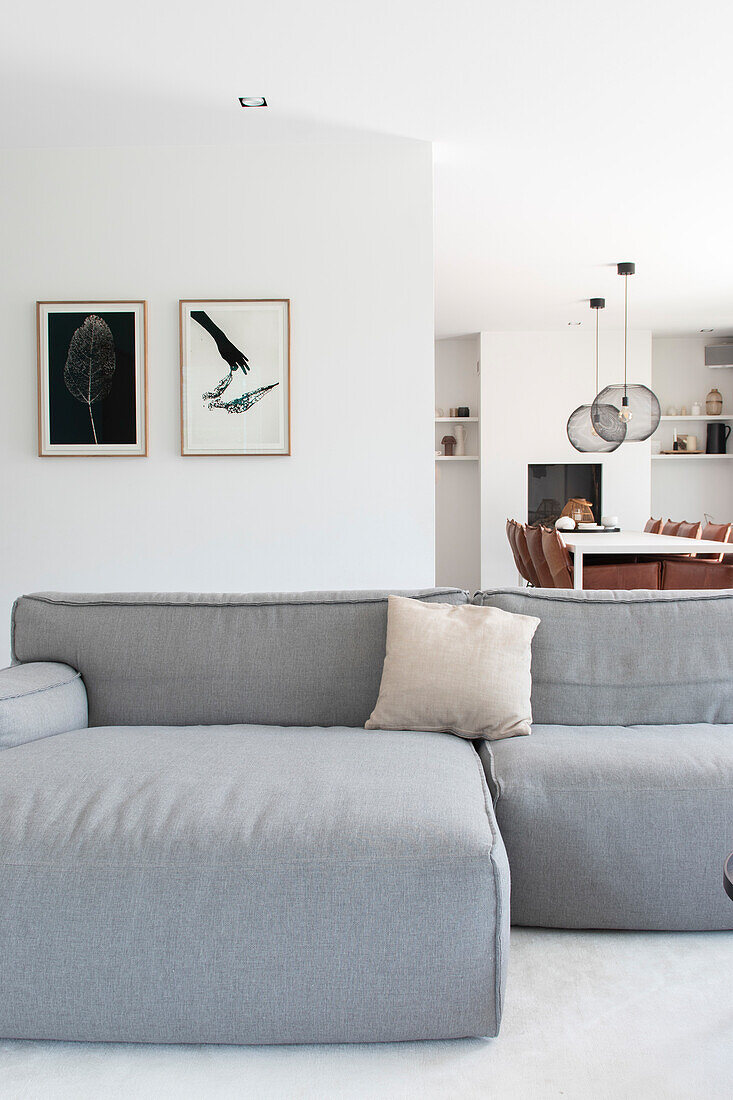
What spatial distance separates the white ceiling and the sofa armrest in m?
2.09

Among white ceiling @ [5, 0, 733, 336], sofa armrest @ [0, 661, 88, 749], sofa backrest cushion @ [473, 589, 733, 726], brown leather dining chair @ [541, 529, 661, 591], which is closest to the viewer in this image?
sofa armrest @ [0, 661, 88, 749]

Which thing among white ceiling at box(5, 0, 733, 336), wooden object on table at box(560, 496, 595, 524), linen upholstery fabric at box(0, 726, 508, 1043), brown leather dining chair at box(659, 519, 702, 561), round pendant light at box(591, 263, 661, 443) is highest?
white ceiling at box(5, 0, 733, 336)

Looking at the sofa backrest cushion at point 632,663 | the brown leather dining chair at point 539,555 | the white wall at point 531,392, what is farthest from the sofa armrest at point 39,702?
the white wall at point 531,392

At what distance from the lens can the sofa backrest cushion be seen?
2406mm

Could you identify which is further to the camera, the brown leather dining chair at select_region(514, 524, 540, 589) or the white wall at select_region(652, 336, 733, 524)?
the white wall at select_region(652, 336, 733, 524)

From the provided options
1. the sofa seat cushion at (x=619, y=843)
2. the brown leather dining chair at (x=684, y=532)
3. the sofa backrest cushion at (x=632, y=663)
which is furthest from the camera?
the brown leather dining chair at (x=684, y=532)

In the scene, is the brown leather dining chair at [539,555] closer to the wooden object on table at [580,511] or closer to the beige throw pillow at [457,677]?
the wooden object on table at [580,511]

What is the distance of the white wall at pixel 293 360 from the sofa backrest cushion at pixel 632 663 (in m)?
1.48

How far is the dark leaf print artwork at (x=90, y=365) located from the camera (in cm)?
385

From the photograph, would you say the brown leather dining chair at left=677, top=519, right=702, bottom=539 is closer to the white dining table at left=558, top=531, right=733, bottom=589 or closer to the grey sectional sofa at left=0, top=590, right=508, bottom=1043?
the white dining table at left=558, top=531, right=733, bottom=589

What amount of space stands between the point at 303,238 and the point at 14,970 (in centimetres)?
319

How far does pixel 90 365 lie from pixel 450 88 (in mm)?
1938

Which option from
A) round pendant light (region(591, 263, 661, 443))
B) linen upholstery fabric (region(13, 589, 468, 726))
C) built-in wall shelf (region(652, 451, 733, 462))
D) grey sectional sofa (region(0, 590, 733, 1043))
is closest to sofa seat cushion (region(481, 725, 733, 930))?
grey sectional sofa (region(0, 590, 733, 1043))

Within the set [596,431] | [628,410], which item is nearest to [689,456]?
[596,431]
